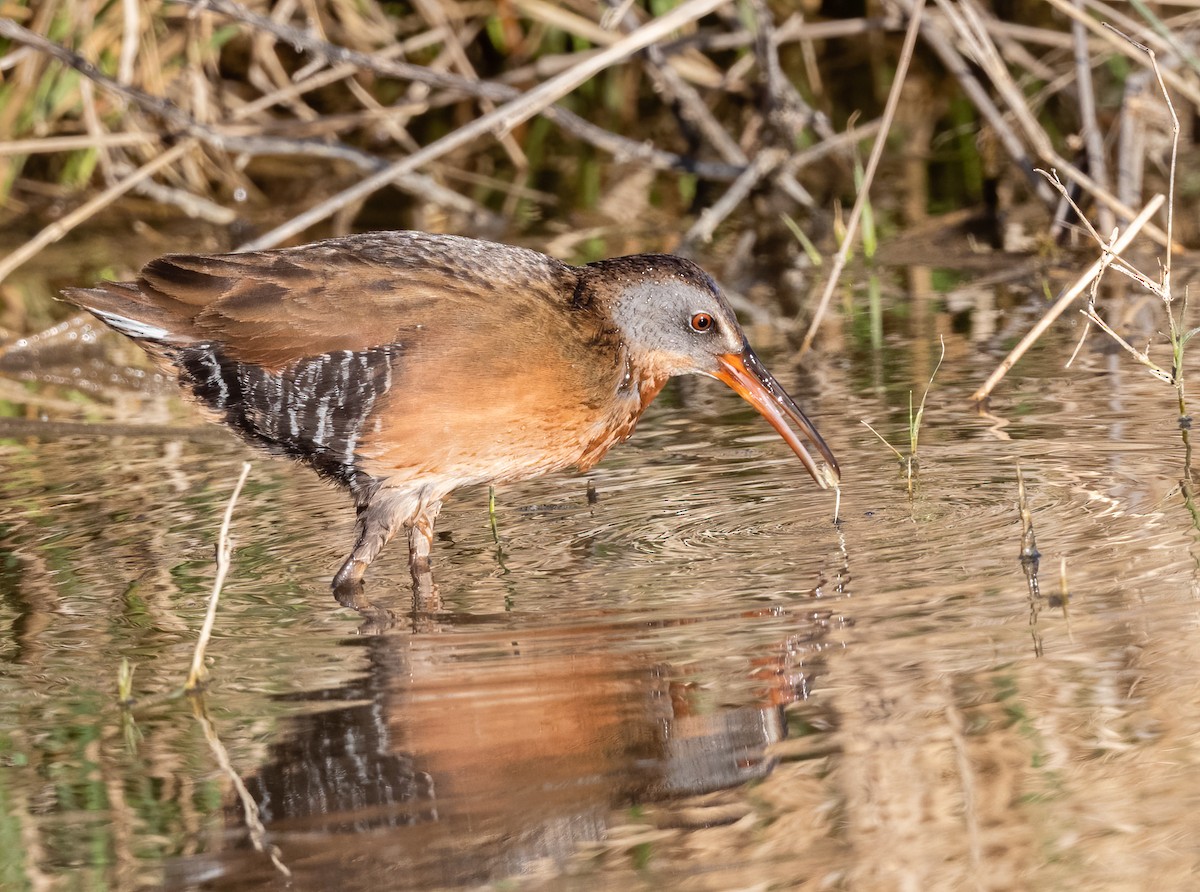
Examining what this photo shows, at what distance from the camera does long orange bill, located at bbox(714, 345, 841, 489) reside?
4.66 metres

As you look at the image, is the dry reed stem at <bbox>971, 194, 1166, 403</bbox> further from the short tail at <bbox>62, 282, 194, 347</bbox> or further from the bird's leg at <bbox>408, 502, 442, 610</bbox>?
the short tail at <bbox>62, 282, 194, 347</bbox>

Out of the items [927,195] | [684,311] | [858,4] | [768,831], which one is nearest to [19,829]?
[768,831]

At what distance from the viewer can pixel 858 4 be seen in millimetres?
11039

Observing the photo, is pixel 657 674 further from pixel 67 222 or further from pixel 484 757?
pixel 67 222

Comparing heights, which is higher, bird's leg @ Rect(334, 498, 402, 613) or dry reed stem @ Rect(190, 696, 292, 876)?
bird's leg @ Rect(334, 498, 402, 613)

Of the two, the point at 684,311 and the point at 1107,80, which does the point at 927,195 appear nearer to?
the point at 1107,80

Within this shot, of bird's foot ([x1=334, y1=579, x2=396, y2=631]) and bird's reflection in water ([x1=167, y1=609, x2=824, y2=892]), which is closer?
bird's reflection in water ([x1=167, y1=609, x2=824, y2=892])

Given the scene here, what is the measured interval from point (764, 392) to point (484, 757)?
6.09 ft

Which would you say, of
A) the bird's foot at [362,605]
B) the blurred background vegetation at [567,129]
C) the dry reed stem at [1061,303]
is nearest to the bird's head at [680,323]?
the dry reed stem at [1061,303]

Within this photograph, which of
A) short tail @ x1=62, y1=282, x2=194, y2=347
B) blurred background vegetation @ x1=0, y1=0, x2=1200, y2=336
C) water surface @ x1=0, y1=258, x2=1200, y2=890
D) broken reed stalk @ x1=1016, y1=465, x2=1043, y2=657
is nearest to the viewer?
water surface @ x1=0, y1=258, x2=1200, y2=890

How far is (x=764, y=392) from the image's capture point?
4738 millimetres

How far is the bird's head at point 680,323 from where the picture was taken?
461 centimetres

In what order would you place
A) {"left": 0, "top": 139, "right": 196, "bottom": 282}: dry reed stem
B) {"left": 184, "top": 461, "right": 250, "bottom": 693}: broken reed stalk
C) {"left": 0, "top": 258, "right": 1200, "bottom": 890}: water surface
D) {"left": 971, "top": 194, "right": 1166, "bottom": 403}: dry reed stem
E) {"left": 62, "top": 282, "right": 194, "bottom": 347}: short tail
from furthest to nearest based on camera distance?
{"left": 0, "top": 139, "right": 196, "bottom": 282}: dry reed stem → {"left": 971, "top": 194, "right": 1166, "bottom": 403}: dry reed stem → {"left": 62, "top": 282, "right": 194, "bottom": 347}: short tail → {"left": 184, "top": 461, "right": 250, "bottom": 693}: broken reed stalk → {"left": 0, "top": 258, "right": 1200, "bottom": 890}: water surface

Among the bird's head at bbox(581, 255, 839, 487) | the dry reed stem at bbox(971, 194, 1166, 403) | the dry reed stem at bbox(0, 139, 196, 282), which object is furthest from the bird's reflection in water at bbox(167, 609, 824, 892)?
the dry reed stem at bbox(0, 139, 196, 282)
